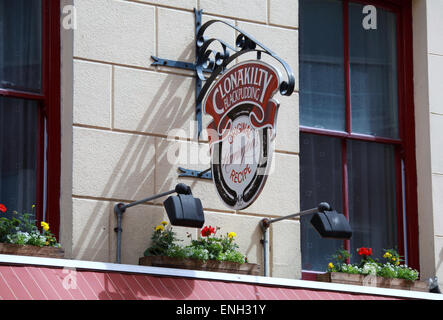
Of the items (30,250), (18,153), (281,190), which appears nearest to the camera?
(30,250)

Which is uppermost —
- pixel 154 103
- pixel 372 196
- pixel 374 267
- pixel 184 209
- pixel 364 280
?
pixel 154 103

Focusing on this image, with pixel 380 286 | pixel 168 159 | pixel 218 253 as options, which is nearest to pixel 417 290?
pixel 380 286

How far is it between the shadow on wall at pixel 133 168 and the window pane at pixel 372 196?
7.37 feet

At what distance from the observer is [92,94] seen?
34.4 feet

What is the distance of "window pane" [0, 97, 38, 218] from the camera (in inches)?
408

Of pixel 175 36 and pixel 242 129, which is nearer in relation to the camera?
pixel 242 129

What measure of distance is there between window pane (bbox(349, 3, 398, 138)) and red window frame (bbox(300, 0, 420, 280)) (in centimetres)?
8

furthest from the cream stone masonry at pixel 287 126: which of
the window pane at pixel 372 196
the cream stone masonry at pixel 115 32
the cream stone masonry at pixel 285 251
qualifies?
the cream stone masonry at pixel 115 32

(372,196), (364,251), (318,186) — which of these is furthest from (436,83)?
(364,251)

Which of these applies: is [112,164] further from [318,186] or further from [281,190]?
[318,186]

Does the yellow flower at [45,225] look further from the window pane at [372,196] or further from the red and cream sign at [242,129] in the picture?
the window pane at [372,196]

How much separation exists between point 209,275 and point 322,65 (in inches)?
132

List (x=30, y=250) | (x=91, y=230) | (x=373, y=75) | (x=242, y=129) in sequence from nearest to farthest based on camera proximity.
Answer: (x=30, y=250), (x=242, y=129), (x=91, y=230), (x=373, y=75)

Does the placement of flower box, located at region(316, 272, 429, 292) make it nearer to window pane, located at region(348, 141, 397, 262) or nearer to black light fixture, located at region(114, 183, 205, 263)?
window pane, located at region(348, 141, 397, 262)
